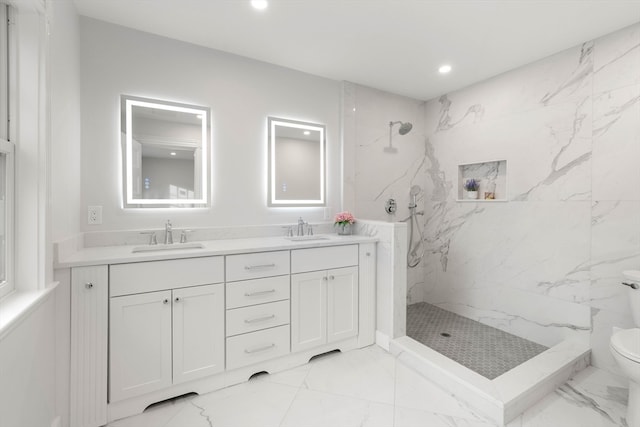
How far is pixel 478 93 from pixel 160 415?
3.59 metres

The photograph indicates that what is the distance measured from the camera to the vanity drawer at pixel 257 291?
1.89 meters

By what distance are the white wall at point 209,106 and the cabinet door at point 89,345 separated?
0.61 m

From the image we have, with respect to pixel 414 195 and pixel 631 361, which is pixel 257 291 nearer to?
pixel 631 361

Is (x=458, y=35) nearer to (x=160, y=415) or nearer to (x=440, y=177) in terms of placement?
(x=440, y=177)

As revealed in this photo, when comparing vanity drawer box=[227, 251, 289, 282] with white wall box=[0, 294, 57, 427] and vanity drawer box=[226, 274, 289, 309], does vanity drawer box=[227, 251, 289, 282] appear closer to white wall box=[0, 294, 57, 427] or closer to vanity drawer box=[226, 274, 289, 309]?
vanity drawer box=[226, 274, 289, 309]

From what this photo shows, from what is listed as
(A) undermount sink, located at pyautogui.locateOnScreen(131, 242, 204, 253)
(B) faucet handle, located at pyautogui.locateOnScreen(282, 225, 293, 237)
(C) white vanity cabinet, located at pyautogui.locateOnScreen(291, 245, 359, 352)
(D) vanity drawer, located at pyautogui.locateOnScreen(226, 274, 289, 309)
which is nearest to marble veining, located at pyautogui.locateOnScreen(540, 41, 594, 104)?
(C) white vanity cabinet, located at pyautogui.locateOnScreen(291, 245, 359, 352)

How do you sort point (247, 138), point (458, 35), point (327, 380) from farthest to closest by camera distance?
point (247, 138) < point (458, 35) < point (327, 380)

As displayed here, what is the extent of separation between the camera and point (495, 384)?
176 cm

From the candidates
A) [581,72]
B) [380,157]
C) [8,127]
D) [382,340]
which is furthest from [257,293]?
[581,72]

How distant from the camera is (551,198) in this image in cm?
239

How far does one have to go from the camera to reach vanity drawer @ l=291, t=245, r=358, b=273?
212cm

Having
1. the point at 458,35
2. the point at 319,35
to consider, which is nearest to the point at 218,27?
the point at 319,35

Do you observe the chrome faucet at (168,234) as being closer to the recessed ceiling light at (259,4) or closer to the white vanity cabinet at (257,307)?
the white vanity cabinet at (257,307)

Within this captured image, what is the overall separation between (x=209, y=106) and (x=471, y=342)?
2.85 m
